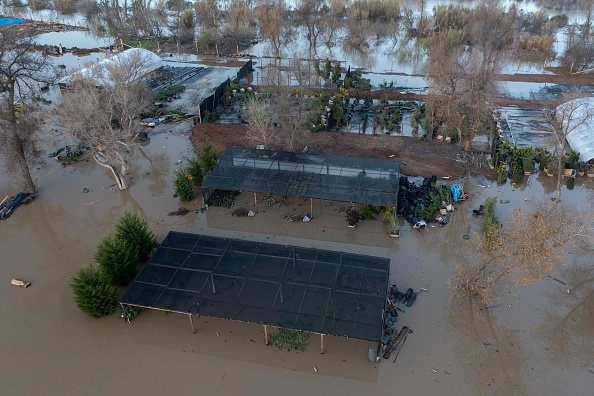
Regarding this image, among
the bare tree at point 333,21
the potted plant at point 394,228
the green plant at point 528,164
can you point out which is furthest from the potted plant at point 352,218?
the bare tree at point 333,21

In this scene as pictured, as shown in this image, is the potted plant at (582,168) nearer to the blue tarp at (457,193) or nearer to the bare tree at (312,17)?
the blue tarp at (457,193)

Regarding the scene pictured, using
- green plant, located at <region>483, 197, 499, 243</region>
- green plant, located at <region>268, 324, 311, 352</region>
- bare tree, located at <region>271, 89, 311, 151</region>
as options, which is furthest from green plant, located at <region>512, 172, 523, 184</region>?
green plant, located at <region>268, 324, 311, 352</region>

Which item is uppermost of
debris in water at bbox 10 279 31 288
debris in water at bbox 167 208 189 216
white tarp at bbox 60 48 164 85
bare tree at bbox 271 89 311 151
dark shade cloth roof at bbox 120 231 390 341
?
white tarp at bbox 60 48 164 85

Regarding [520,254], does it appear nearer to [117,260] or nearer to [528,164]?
[528,164]

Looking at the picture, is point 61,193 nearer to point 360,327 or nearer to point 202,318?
point 202,318

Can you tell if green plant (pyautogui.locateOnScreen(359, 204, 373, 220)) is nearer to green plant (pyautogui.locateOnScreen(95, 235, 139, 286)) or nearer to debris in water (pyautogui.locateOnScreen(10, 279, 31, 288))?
green plant (pyautogui.locateOnScreen(95, 235, 139, 286))

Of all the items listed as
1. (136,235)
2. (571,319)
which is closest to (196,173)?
(136,235)
